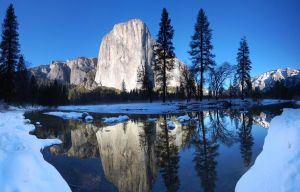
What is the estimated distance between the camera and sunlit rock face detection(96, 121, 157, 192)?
7.43m

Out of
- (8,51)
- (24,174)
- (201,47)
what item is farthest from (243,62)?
(24,174)

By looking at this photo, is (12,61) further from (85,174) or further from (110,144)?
(85,174)

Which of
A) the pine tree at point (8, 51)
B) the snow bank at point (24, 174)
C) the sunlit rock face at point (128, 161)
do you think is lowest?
the sunlit rock face at point (128, 161)

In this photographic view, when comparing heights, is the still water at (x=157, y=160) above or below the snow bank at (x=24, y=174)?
below

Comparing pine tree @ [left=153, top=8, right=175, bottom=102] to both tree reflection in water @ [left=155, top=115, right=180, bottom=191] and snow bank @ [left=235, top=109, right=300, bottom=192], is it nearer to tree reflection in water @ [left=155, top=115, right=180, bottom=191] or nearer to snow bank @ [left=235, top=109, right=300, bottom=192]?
tree reflection in water @ [left=155, top=115, right=180, bottom=191]

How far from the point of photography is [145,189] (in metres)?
6.85

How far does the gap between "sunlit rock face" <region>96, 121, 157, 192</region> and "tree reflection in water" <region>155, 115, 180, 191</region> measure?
279mm

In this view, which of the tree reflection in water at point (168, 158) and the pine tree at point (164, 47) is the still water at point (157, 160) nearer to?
the tree reflection in water at point (168, 158)

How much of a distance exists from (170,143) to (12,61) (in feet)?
115

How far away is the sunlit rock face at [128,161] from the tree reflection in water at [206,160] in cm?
140

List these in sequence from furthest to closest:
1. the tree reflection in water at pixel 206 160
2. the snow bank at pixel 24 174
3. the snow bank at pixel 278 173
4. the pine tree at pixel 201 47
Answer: the pine tree at pixel 201 47 → the tree reflection in water at pixel 206 160 → the snow bank at pixel 24 174 → the snow bank at pixel 278 173

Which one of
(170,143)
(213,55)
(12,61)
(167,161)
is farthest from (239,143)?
(12,61)

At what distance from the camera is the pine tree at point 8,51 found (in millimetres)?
39250

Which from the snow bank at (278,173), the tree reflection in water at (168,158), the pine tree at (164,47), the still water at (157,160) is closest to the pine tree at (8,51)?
the pine tree at (164,47)
